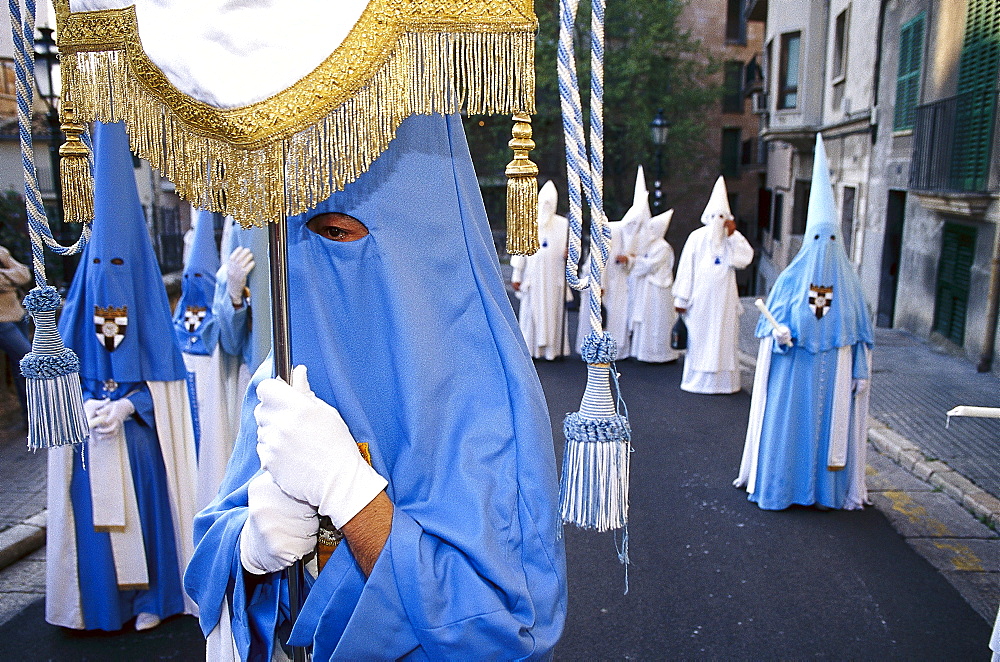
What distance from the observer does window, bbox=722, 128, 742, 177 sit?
31.5 metres

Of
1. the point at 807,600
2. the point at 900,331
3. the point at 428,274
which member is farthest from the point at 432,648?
the point at 900,331

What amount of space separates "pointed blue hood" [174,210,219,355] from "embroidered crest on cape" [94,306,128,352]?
1.25 meters

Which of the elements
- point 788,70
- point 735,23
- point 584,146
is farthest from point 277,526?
point 735,23

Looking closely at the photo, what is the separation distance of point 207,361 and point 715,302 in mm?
6629

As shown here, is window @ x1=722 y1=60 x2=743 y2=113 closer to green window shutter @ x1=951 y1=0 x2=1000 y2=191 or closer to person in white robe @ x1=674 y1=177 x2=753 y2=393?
green window shutter @ x1=951 y1=0 x2=1000 y2=191

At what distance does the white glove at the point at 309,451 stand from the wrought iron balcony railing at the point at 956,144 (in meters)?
10.6

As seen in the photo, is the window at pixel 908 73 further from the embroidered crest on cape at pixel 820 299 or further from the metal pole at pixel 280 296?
the metal pole at pixel 280 296

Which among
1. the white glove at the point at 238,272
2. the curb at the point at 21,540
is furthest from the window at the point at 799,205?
the curb at the point at 21,540

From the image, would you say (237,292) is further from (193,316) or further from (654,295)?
(654,295)

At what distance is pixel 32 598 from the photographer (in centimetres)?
485

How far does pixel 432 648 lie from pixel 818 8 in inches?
798

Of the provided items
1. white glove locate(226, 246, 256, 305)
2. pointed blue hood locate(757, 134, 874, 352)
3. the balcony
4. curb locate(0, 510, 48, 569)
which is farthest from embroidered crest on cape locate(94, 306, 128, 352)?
the balcony

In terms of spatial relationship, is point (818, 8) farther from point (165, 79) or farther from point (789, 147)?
point (165, 79)

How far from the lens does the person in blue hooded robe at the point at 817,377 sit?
594 centimetres
